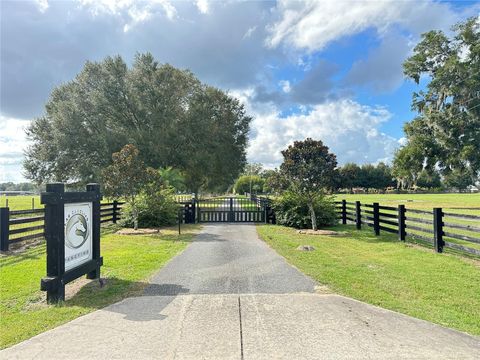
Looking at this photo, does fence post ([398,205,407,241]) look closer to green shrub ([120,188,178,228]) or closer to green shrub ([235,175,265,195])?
green shrub ([120,188,178,228])

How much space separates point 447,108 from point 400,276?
24.4 m

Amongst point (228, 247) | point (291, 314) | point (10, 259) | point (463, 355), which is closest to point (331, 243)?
point (228, 247)

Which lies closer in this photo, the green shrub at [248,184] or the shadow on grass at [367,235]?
the shadow on grass at [367,235]

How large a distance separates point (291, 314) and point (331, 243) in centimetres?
684

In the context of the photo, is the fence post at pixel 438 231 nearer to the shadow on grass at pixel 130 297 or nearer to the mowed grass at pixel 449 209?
the mowed grass at pixel 449 209

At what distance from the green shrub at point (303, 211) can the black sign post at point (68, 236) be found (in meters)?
10.1

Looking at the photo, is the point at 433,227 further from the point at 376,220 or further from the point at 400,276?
the point at 400,276

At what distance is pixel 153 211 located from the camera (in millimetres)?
15500

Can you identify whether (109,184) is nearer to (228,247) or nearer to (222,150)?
(228,247)

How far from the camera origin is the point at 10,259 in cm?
813

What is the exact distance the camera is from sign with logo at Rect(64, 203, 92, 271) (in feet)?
17.8

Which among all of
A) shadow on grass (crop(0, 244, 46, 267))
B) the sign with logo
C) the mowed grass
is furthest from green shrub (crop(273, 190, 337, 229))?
the sign with logo

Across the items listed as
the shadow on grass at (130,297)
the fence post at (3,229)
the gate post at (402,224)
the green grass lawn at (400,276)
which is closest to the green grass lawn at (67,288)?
the shadow on grass at (130,297)

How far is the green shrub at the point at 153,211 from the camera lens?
15.2 meters
